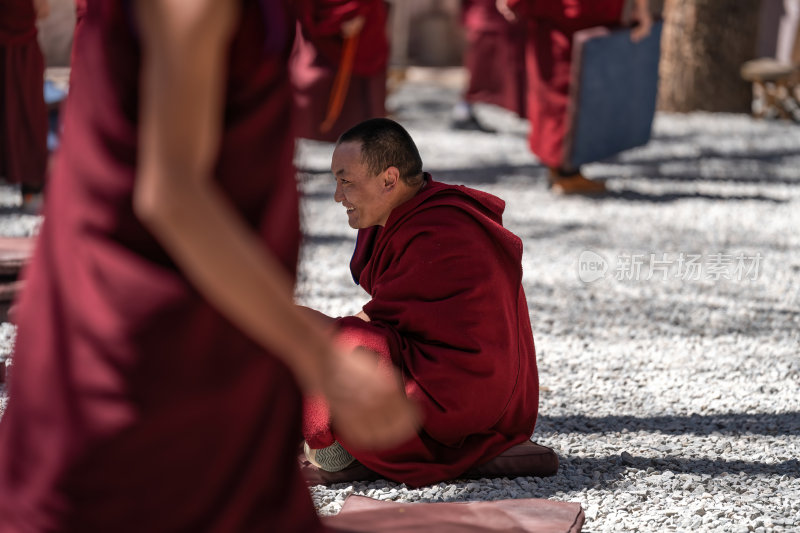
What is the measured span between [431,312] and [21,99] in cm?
371

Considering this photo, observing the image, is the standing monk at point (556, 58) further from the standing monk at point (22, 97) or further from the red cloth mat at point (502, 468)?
the red cloth mat at point (502, 468)

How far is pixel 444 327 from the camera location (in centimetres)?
261

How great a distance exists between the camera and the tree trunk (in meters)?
9.01

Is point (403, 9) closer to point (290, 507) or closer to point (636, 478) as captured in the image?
point (636, 478)

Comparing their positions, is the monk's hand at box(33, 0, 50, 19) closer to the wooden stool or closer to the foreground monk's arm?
the foreground monk's arm

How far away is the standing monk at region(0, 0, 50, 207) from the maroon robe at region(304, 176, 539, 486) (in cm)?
338

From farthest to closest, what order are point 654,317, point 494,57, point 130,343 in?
1. point 494,57
2. point 654,317
3. point 130,343

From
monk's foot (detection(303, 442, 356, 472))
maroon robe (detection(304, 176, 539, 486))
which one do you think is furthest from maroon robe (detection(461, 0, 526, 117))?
monk's foot (detection(303, 442, 356, 472))

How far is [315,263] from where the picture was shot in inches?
204

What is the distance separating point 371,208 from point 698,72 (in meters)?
7.26

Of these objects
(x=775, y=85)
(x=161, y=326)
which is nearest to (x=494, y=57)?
(x=775, y=85)

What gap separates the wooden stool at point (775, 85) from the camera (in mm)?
9102

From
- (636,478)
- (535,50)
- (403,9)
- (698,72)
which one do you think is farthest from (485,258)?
(403,9)

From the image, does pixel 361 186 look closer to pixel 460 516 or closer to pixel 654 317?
pixel 460 516
